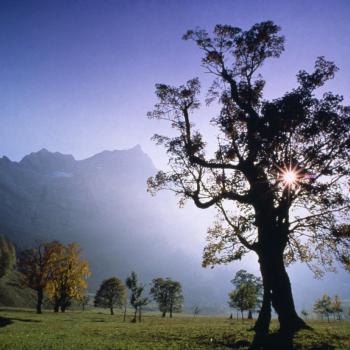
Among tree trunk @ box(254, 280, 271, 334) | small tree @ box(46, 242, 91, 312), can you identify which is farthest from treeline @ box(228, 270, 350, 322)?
tree trunk @ box(254, 280, 271, 334)

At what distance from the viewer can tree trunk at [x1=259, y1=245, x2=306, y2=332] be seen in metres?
20.1

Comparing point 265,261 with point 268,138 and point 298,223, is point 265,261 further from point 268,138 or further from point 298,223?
point 268,138

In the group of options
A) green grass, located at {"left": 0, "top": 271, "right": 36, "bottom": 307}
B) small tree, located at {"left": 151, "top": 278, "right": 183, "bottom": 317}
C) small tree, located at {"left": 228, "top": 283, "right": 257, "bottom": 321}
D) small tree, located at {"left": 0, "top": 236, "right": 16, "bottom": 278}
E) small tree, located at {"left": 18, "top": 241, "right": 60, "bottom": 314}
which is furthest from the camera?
small tree, located at {"left": 0, "top": 236, "right": 16, "bottom": 278}

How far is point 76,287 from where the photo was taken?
220 feet

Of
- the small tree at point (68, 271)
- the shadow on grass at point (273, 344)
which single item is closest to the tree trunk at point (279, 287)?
the shadow on grass at point (273, 344)

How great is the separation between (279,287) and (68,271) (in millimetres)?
56880

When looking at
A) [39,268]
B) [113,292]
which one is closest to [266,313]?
[39,268]

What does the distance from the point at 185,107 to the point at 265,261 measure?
13.7 metres

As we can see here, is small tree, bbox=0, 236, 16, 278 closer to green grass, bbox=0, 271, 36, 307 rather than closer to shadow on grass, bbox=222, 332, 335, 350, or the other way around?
green grass, bbox=0, 271, 36, 307

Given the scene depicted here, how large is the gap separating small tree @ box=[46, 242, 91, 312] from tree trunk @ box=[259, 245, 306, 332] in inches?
2104

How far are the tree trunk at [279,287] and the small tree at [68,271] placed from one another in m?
53.5

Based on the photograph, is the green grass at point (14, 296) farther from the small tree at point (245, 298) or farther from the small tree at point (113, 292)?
the small tree at point (245, 298)

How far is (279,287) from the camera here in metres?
20.5

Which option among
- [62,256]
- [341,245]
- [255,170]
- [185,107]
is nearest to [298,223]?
[341,245]
